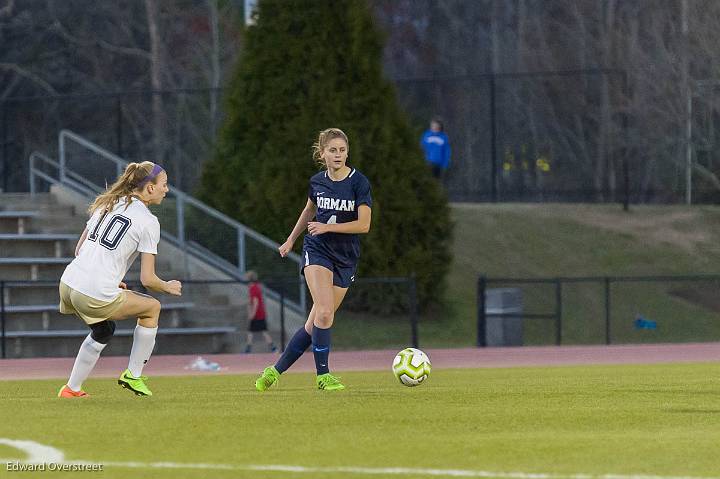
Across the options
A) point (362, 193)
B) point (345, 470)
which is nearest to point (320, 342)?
point (362, 193)

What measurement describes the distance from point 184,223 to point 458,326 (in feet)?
17.5

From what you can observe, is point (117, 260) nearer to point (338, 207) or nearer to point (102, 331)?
point (102, 331)

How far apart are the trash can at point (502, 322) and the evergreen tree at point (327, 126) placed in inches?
56.0

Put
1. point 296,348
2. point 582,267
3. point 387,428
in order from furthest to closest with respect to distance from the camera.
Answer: point 582,267 < point 296,348 < point 387,428

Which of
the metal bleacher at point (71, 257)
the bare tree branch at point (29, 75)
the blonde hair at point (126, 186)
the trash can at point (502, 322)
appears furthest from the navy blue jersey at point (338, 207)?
the bare tree branch at point (29, 75)

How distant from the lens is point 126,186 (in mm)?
11570

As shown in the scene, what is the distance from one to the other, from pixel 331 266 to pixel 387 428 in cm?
325

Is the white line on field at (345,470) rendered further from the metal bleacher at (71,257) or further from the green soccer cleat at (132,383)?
the metal bleacher at (71,257)

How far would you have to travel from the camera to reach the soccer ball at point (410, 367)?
1305cm

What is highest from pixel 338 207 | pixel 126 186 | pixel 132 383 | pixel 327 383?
pixel 126 186

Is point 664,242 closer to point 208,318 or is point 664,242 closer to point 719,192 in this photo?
point 719,192

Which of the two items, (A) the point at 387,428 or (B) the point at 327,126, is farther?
(B) the point at 327,126

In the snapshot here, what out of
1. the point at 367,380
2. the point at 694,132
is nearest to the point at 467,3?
the point at 694,132

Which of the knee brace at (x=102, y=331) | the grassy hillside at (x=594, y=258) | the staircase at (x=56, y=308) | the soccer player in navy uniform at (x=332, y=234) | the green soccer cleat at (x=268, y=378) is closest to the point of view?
the knee brace at (x=102, y=331)
